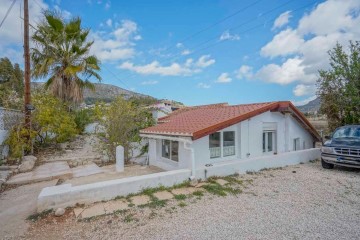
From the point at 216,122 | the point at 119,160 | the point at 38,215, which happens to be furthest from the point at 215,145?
the point at 38,215

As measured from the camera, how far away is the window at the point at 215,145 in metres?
10.4

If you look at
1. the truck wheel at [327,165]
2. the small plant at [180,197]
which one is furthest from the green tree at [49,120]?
the truck wheel at [327,165]

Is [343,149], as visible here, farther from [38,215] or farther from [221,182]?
[38,215]

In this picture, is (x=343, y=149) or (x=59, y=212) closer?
(x=59, y=212)

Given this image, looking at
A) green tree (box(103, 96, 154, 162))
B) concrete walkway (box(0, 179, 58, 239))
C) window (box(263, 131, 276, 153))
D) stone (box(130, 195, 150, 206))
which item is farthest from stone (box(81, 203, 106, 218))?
window (box(263, 131, 276, 153))

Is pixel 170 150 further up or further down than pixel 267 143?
further down

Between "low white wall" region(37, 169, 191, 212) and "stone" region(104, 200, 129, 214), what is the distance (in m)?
0.33

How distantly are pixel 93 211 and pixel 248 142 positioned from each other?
26.4ft

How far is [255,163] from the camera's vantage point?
1052 centimetres

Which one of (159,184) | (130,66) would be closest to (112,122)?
(159,184)

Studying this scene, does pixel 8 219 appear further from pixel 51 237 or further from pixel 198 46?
pixel 198 46

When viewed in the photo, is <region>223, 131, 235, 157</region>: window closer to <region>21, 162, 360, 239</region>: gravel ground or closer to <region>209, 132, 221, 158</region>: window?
<region>209, 132, 221, 158</region>: window

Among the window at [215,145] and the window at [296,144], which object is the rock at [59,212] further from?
the window at [296,144]

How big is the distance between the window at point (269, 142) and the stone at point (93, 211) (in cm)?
960
